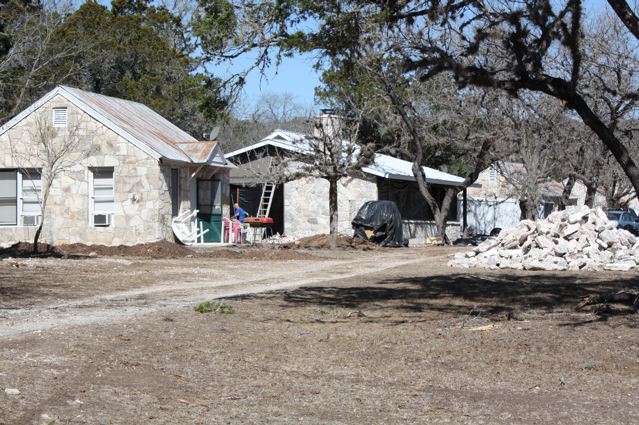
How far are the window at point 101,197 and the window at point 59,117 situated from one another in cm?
170

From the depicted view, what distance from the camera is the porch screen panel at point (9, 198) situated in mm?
28094

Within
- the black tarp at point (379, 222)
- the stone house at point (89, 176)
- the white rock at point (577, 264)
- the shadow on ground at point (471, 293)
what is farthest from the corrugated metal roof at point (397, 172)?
the shadow on ground at point (471, 293)

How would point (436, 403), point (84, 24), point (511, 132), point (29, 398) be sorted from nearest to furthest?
1. point (29, 398)
2. point (436, 403)
3. point (511, 132)
4. point (84, 24)

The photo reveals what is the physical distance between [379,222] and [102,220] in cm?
1062

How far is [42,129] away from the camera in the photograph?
2667cm

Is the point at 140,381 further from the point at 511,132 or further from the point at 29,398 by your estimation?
the point at 511,132

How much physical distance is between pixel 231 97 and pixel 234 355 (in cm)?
572

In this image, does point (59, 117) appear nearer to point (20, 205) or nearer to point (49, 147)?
point (49, 147)

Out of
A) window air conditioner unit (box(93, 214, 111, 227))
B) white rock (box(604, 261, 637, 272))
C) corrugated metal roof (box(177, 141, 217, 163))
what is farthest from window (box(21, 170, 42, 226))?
white rock (box(604, 261, 637, 272))

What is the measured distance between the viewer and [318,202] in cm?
3578

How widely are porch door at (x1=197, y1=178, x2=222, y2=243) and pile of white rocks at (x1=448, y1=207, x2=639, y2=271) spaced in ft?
33.0

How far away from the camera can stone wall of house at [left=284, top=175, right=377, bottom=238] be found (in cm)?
3541

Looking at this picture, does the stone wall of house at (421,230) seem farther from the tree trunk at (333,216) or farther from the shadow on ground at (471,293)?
the shadow on ground at (471,293)

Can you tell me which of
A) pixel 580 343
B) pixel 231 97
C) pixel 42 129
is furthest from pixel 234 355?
pixel 42 129
